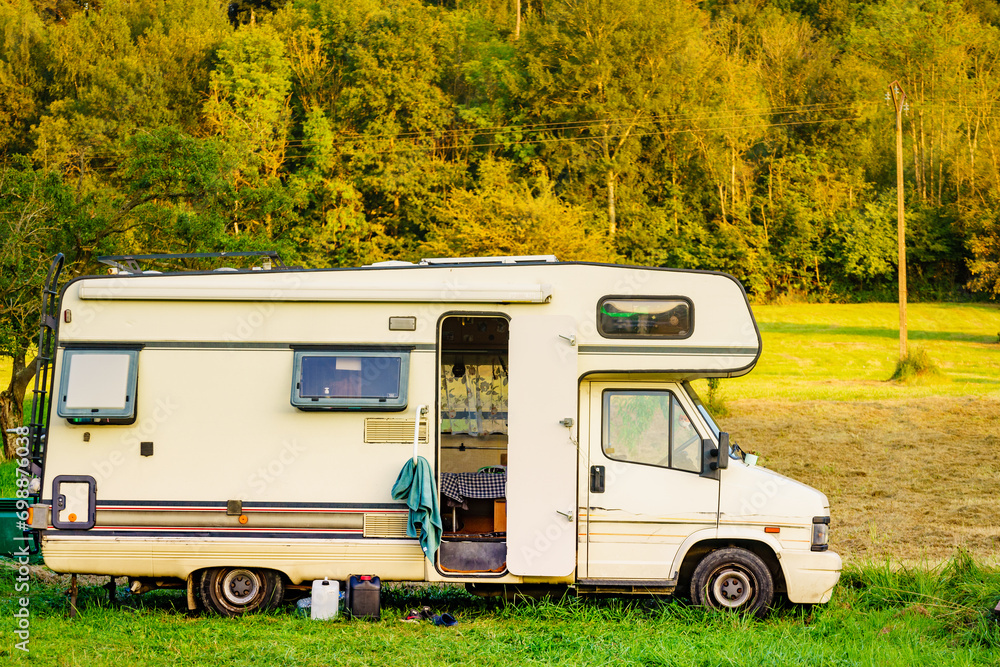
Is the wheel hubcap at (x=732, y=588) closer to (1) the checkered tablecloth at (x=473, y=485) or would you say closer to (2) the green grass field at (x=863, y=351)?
(1) the checkered tablecloth at (x=473, y=485)

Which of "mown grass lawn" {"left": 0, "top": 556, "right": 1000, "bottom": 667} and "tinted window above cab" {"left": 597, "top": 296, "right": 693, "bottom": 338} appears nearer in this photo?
"mown grass lawn" {"left": 0, "top": 556, "right": 1000, "bottom": 667}

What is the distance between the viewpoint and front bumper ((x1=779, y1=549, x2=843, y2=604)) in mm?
7711

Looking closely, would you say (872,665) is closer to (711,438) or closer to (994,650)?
(994,650)

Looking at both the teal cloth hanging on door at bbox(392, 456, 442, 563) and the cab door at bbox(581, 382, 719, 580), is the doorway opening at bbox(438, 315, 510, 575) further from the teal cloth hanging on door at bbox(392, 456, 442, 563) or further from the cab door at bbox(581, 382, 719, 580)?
the cab door at bbox(581, 382, 719, 580)

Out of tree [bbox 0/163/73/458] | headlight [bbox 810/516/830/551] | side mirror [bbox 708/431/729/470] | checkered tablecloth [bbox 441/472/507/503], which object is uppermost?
tree [bbox 0/163/73/458]

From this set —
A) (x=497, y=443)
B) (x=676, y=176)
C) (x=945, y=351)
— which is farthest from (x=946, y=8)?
(x=497, y=443)

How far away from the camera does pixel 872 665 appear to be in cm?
646

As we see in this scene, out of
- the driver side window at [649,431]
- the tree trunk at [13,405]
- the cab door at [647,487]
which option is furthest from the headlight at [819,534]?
the tree trunk at [13,405]

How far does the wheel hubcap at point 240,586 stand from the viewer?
25.8 ft

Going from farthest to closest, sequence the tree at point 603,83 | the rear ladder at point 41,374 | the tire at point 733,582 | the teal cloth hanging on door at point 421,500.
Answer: the tree at point 603,83, the tire at point 733,582, the rear ladder at point 41,374, the teal cloth hanging on door at point 421,500

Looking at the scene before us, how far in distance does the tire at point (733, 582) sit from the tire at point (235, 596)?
3.28 m

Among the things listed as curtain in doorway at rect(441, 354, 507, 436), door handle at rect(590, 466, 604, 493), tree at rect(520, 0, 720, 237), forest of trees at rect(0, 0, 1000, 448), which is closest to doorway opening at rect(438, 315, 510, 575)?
curtain in doorway at rect(441, 354, 507, 436)

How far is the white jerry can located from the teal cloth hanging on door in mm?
747

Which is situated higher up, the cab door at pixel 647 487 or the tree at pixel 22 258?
the tree at pixel 22 258
